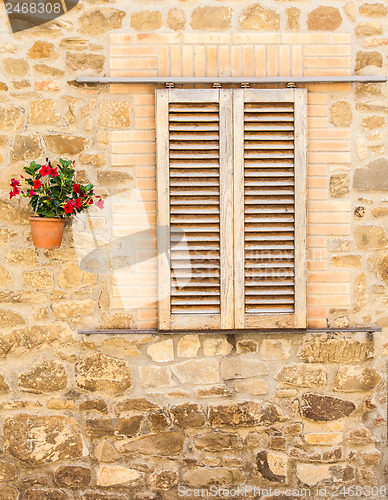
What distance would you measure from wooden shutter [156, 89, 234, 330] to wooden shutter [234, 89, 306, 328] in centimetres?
7

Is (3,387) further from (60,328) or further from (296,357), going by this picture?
(296,357)

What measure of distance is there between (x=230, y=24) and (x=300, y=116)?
69 cm

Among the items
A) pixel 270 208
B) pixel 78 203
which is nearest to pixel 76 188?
pixel 78 203

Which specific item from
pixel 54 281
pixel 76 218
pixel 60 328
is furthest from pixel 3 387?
pixel 76 218

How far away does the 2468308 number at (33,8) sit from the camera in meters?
3.05

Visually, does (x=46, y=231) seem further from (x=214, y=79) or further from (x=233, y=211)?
(x=214, y=79)

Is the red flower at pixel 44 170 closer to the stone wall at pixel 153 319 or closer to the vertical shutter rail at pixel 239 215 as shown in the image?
the stone wall at pixel 153 319

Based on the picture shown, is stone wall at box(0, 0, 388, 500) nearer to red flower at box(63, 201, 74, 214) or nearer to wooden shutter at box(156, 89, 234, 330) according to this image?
wooden shutter at box(156, 89, 234, 330)

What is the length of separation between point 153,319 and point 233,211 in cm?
81

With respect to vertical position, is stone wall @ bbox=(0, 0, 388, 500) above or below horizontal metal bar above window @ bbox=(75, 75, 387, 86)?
below

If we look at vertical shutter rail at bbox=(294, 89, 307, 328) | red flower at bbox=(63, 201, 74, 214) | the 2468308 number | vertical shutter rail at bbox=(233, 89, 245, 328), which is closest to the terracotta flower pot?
red flower at bbox=(63, 201, 74, 214)

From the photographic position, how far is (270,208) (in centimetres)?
306

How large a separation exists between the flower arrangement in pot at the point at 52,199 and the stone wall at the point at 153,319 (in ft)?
0.59

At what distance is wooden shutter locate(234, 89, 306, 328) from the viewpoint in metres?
3.03
